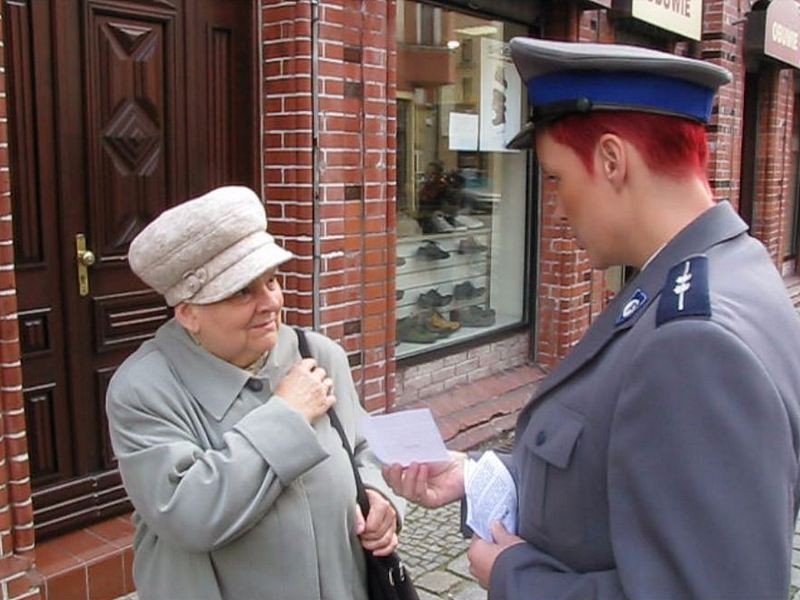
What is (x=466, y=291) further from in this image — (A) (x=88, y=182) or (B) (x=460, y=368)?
(A) (x=88, y=182)

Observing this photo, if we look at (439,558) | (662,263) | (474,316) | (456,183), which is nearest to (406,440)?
(662,263)

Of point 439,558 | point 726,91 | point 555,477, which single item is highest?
point 726,91

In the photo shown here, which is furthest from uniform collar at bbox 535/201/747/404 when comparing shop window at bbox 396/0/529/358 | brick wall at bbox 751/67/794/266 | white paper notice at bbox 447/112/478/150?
brick wall at bbox 751/67/794/266

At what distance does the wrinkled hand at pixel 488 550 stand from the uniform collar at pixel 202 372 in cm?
71

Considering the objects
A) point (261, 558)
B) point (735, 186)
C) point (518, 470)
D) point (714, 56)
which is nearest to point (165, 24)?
point (261, 558)

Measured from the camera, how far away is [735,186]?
8.30m

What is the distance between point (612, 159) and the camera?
4.04 feet

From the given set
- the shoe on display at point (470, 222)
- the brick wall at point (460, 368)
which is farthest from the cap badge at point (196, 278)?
the shoe on display at point (470, 222)

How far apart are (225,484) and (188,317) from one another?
41 cm

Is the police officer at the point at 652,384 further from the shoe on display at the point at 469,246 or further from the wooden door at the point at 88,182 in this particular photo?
the shoe on display at the point at 469,246

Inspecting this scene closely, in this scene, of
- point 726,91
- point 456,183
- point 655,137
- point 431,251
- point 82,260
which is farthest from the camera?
point 726,91

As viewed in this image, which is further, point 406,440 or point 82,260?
point 82,260

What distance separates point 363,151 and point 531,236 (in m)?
2.34

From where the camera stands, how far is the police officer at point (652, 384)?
1033 millimetres
